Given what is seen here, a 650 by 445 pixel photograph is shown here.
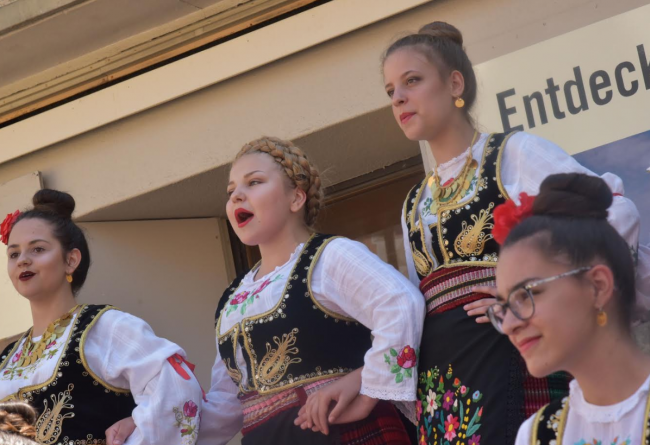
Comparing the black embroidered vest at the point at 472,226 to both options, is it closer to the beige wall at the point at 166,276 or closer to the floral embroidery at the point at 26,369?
the floral embroidery at the point at 26,369

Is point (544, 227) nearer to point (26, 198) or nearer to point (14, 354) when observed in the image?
point (14, 354)

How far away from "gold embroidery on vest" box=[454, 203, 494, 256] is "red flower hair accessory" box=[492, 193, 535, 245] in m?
0.45

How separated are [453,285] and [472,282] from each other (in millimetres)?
62

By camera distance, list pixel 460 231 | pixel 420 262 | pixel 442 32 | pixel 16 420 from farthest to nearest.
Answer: pixel 442 32 → pixel 420 262 → pixel 460 231 → pixel 16 420

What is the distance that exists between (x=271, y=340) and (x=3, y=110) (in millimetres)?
2240

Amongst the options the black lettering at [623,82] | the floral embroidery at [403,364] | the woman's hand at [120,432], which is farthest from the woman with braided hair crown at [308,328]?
the black lettering at [623,82]

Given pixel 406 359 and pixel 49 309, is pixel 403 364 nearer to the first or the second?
pixel 406 359

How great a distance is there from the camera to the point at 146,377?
3338 mm

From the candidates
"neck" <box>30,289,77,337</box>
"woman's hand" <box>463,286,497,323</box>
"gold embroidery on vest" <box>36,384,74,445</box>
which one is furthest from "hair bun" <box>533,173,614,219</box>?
"neck" <box>30,289,77,337</box>

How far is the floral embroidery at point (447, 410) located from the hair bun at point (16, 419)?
3.07ft

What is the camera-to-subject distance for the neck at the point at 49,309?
3623mm

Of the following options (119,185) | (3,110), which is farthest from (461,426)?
(3,110)

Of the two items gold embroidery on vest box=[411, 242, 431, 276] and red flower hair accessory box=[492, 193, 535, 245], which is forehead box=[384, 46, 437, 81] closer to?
gold embroidery on vest box=[411, 242, 431, 276]

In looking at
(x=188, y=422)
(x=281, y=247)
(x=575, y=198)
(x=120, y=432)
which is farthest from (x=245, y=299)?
(x=575, y=198)
